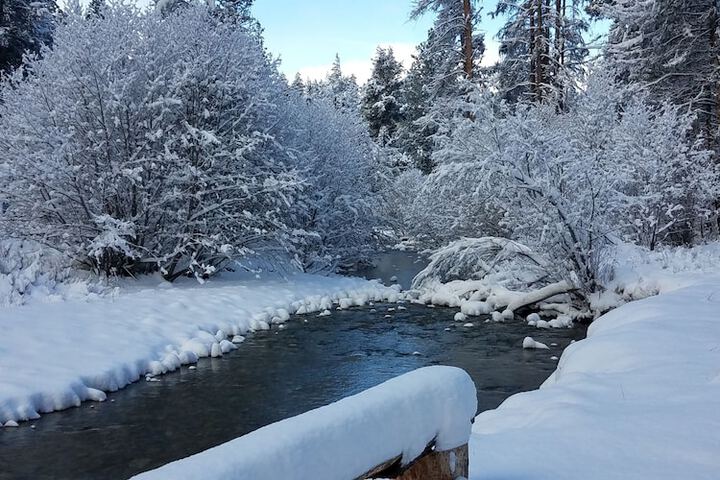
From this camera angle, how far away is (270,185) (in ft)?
47.0

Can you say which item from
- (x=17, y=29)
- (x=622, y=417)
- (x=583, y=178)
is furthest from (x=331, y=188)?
(x=17, y=29)

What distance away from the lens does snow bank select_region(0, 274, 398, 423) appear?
7.15 metres

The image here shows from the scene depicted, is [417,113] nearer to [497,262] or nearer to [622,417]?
[497,262]

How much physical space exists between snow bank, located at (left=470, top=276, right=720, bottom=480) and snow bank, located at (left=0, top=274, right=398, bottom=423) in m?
5.09

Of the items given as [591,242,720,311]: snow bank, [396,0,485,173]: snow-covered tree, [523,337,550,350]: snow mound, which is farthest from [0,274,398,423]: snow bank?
[396,0,485,173]: snow-covered tree

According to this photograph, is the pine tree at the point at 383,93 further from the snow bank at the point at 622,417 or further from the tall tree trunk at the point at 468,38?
the snow bank at the point at 622,417

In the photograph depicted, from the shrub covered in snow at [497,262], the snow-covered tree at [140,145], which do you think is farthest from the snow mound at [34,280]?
the shrub covered in snow at [497,262]

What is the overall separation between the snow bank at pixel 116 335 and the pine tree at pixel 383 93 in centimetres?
3243

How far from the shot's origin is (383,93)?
148 feet

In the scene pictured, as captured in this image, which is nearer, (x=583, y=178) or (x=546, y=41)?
(x=583, y=178)

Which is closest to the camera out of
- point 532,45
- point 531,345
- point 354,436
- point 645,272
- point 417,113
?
point 354,436

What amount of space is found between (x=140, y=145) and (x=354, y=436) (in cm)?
1260

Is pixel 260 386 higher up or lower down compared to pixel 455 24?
lower down

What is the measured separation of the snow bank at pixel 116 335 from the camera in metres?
7.15
